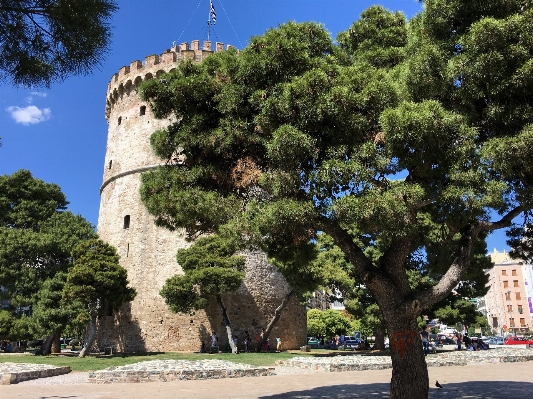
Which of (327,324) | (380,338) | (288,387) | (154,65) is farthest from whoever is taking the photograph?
(327,324)

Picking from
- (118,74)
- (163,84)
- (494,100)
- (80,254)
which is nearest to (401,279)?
(494,100)

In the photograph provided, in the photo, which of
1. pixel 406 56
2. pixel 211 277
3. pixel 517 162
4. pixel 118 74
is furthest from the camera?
pixel 118 74

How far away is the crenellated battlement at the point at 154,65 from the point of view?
78.3 feet

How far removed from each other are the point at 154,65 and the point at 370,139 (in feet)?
67.6

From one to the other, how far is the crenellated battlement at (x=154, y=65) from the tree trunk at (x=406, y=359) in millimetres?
19854

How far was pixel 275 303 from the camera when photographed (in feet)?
74.0

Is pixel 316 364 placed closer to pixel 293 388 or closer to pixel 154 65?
pixel 293 388

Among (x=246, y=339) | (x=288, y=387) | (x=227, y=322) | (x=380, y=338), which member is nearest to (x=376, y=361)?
(x=288, y=387)

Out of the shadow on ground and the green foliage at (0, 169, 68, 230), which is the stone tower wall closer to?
the green foliage at (0, 169, 68, 230)

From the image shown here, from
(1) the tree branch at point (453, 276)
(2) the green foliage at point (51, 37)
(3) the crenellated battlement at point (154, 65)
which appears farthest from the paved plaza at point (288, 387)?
(3) the crenellated battlement at point (154, 65)

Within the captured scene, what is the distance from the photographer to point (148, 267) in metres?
22.2

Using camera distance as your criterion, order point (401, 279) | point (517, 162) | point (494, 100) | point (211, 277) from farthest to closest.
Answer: point (211, 277) < point (401, 279) < point (494, 100) < point (517, 162)

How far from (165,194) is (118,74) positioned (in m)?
21.6

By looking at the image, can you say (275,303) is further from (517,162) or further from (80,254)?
(517,162)
